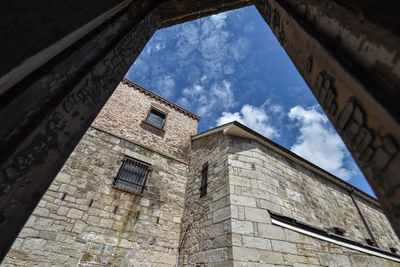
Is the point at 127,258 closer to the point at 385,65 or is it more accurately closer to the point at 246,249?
the point at 246,249

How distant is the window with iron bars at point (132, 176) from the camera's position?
18.4 feet

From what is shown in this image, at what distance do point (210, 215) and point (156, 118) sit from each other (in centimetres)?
543

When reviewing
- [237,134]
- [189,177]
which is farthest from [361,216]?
[189,177]

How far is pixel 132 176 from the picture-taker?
19.6 feet

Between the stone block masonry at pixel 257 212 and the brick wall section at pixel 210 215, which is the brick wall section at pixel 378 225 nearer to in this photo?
the stone block masonry at pixel 257 212

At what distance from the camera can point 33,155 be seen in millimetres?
1186

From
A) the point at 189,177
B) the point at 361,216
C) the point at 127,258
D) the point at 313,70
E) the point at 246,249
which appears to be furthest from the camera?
the point at 361,216

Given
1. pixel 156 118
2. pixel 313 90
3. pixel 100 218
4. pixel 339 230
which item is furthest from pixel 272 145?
pixel 100 218

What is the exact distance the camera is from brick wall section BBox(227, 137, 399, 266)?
12.4 feet

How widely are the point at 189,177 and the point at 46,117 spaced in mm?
6047

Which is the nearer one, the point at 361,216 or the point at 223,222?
the point at 223,222

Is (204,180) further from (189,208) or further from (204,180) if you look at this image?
(189,208)

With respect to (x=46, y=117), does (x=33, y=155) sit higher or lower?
lower

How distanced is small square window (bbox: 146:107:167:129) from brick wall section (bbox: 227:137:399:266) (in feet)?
13.5
